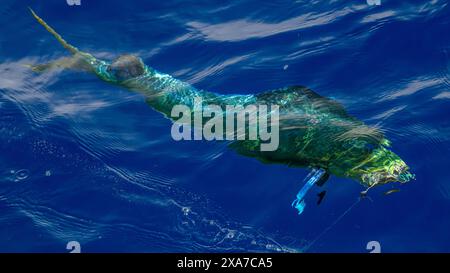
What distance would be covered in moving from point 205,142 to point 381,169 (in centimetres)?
190

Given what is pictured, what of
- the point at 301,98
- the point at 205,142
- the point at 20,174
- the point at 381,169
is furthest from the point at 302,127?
the point at 20,174

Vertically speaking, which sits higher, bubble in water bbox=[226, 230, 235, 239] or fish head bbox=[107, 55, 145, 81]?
fish head bbox=[107, 55, 145, 81]

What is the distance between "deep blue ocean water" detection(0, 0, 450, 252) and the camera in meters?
5.89

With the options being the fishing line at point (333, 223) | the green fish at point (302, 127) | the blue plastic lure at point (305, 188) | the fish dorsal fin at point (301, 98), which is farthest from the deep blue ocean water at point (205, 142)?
the fish dorsal fin at point (301, 98)

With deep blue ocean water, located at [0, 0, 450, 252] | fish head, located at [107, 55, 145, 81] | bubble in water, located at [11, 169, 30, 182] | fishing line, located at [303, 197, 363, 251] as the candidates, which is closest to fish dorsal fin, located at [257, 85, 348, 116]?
deep blue ocean water, located at [0, 0, 450, 252]

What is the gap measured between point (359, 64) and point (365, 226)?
2.47 m

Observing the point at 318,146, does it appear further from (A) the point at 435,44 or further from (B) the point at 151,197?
(A) the point at 435,44

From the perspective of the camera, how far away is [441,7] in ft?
27.1

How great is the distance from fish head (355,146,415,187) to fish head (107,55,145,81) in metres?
2.66

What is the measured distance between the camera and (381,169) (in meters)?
5.68

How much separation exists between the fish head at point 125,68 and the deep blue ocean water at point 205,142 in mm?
363

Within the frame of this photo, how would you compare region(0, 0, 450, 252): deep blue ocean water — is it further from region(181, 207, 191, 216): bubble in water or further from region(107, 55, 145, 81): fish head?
region(107, 55, 145, 81): fish head

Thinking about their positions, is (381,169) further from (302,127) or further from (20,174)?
(20,174)

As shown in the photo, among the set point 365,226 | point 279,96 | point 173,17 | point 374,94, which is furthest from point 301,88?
point 173,17
